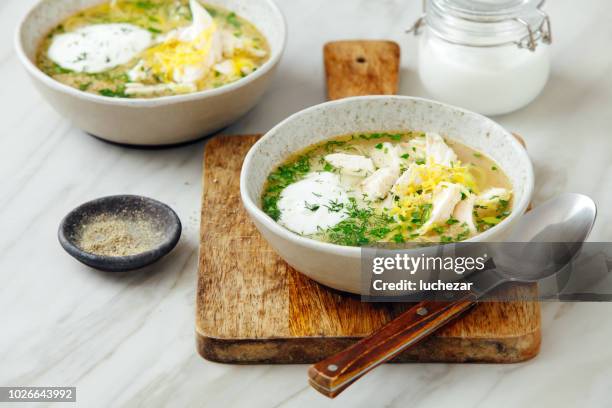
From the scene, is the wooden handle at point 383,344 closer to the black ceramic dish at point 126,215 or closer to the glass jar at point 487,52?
the black ceramic dish at point 126,215

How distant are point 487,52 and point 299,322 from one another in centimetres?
115

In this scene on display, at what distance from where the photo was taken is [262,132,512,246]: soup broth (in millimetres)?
2145

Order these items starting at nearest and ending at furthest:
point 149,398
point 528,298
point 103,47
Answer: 1. point 149,398
2. point 528,298
3. point 103,47

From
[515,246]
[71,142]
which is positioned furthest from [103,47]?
[515,246]

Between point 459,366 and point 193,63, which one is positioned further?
point 193,63

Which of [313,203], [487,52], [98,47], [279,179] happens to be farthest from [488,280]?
[98,47]

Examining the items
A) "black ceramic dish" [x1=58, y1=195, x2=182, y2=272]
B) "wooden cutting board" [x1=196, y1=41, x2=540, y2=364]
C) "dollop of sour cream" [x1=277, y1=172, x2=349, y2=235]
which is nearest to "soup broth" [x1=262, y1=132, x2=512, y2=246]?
"dollop of sour cream" [x1=277, y1=172, x2=349, y2=235]

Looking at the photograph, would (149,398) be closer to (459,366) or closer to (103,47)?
(459,366)

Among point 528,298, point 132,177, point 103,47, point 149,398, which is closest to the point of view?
point 149,398

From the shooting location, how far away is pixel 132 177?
8.80ft

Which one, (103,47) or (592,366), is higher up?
(103,47)

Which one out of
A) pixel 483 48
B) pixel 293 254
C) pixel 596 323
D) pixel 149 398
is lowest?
pixel 149 398

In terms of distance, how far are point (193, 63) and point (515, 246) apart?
1.11 meters

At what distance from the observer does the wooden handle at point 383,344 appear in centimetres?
183
